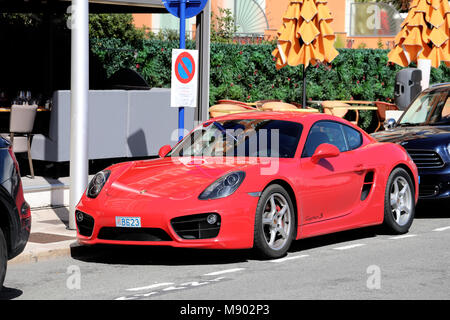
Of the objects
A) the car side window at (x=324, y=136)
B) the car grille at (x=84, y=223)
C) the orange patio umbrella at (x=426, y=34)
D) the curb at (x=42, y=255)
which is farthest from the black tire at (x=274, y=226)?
the orange patio umbrella at (x=426, y=34)

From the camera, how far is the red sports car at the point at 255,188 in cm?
915

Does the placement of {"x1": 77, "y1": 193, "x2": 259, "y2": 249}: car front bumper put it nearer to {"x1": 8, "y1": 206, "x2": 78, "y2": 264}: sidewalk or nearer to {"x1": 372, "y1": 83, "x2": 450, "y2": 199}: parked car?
{"x1": 8, "y1": 206, "x2": 78, "y2": 264}: sidewalk

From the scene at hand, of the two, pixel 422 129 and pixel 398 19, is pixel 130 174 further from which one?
pixel 398 19

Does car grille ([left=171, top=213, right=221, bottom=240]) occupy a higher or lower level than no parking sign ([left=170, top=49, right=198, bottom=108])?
lower

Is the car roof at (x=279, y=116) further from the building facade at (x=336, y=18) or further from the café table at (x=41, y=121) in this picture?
the building facade at (x=336, y=18)

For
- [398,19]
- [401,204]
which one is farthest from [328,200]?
[398,19]

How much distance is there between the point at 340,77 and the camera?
2489 centimetres

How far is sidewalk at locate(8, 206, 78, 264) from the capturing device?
984 centimetres

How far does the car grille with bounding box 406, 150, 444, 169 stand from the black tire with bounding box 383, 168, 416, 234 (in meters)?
1.39

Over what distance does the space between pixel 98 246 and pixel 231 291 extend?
295 centimetres

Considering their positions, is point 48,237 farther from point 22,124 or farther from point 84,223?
point 22,124

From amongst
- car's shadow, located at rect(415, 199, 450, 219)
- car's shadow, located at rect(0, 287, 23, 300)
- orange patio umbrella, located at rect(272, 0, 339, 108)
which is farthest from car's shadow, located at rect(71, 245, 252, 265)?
orange patio umbrella, located at rect(272, 0, 339, 108)

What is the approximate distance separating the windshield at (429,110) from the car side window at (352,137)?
3257mm

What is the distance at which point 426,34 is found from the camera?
2034 centimetres
